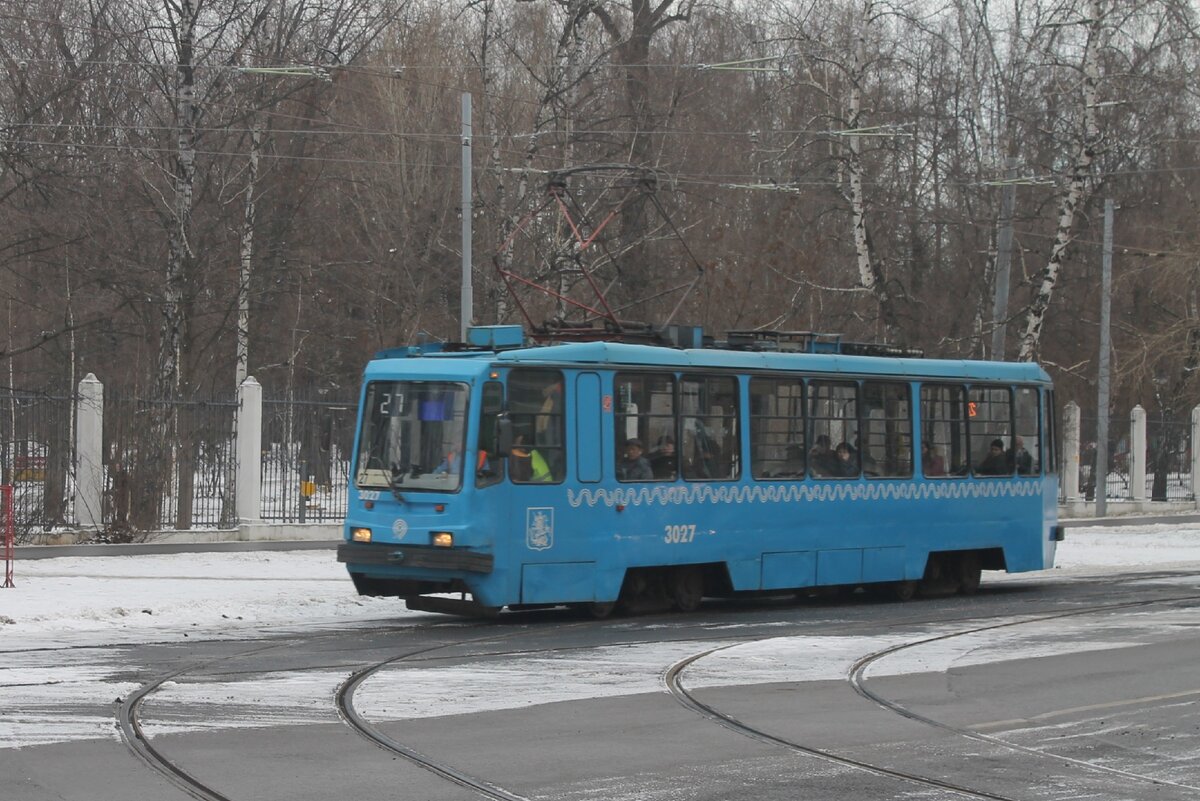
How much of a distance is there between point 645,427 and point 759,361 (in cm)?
186

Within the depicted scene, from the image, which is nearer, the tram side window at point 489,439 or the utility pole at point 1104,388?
the tram side window at point 489,439

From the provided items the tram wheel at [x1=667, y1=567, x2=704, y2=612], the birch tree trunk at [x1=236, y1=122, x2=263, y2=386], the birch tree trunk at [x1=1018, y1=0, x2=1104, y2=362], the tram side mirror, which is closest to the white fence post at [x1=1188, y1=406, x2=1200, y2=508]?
the birch tree trunk at [x1=1018, y1=0, x2=1104, y2=362]

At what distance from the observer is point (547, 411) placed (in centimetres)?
1742

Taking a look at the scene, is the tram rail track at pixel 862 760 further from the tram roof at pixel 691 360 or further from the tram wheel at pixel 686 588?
the tram roof at pixel 691 360

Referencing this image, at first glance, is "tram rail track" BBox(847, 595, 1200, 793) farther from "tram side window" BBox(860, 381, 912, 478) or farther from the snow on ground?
"tram side window" BBox(860, 381, 912, 478)

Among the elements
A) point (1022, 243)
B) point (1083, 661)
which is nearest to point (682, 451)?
point (1083, 661)

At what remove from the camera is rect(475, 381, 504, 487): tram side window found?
1689 cm

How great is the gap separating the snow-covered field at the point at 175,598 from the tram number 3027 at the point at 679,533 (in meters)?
2.91

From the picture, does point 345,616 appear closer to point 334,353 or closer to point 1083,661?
point 1083,661

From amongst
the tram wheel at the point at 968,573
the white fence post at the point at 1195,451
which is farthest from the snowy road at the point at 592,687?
the white fence post at the point at 1195,451

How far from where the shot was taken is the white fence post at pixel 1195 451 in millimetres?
42719

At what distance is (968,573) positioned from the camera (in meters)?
22.4

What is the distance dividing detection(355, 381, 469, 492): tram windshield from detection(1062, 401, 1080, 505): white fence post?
25283 mm

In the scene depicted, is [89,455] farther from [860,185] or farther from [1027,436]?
[860,185]
